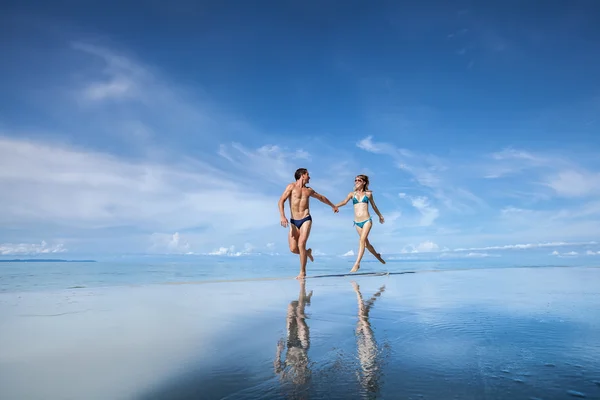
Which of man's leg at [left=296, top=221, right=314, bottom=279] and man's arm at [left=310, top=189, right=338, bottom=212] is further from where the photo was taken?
man's arm at [left=310, top=189, right=338, bottom=212]

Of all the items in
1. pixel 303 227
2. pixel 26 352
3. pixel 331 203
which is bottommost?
pixel 26 352

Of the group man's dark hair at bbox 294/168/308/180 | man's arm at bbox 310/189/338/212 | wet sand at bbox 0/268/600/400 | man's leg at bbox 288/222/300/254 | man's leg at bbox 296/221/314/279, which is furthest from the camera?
man's arm at bbox 310/189/338/212

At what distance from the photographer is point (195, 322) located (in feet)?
14.4

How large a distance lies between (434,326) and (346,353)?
5.06 feet

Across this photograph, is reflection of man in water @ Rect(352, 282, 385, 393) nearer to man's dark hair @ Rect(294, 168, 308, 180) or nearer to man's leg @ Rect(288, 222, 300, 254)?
man's leg @ Rect(288, 222, 300, 254)

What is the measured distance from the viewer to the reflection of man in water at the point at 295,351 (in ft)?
7.91

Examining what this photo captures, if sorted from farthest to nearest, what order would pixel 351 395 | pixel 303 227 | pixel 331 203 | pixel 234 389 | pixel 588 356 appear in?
1. pixel 331 203
2. pixel 303 227
3. pixel 588 356
4. pixel 234 389
5. pixel 351 395

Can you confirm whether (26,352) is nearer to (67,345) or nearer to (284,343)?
(67,345)

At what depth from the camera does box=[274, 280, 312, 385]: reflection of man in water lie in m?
2.41

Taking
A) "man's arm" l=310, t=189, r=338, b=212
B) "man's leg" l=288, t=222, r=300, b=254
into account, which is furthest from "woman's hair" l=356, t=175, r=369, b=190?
"man's leg" l=288, t=222, r=300, b=254

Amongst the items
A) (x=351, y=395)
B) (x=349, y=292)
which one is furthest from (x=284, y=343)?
(x=349, y=292)

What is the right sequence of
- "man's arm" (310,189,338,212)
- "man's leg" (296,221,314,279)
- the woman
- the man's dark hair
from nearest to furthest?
1. "man's leg" (296,221,314,279)
2. the man's dark hair
3. "man's arm" (310,189,338,212)
4. the woman

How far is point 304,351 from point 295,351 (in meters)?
0.07

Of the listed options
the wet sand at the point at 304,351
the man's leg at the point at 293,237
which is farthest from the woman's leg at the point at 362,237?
the wet sand at the point at 304,351
